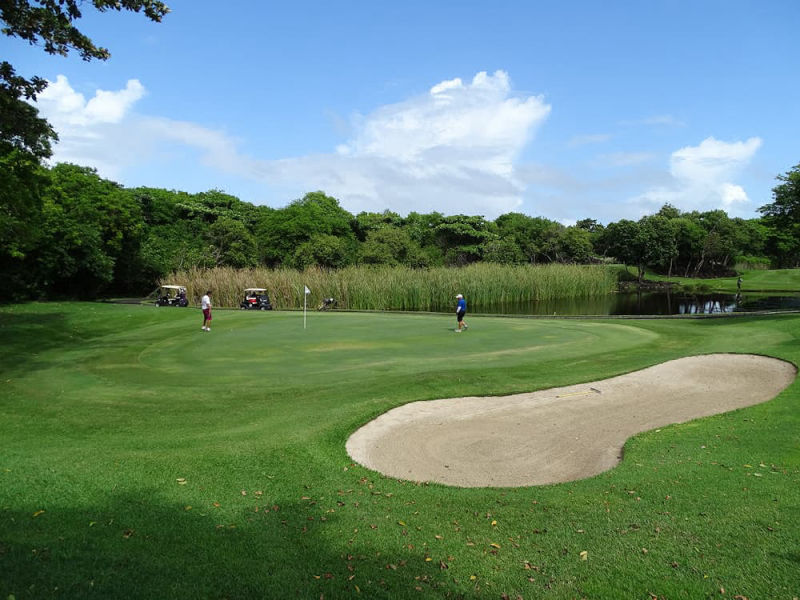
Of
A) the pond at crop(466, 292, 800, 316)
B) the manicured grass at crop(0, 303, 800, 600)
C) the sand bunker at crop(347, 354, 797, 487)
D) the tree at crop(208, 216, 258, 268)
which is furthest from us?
the tree at crop(208, 216, 258, 268)

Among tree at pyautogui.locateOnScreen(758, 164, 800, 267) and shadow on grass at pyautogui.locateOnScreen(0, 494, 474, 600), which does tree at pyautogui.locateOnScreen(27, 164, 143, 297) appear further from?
tree at pyautogui.locateOnScreen(758, 164, 800, 267)

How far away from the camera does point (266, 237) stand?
69.6m

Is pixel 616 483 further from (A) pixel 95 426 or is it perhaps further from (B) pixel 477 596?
(A) pixel 95 426

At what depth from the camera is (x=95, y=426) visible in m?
9.88

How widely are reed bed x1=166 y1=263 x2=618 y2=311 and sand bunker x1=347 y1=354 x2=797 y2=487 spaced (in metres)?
29.8

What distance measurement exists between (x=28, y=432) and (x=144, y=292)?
49.0 metres

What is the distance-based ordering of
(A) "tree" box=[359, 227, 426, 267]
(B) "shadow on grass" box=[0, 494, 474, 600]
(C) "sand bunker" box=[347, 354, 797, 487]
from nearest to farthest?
(B) "shadow on grass" box=[0, 494, 474, 600] < (C) "sand bunker" box=[347, 354, 797, 487] < (A) "tree" box=[359, 227, 426, 267]

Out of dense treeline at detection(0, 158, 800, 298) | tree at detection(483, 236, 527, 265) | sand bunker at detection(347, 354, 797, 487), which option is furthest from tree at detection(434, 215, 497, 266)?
sand bunker at detection(347, 354, 797, 487)

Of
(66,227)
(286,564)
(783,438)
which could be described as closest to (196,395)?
(286,564)

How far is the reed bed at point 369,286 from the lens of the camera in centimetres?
4303

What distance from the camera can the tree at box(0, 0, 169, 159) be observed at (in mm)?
14523

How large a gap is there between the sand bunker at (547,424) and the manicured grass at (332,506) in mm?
536

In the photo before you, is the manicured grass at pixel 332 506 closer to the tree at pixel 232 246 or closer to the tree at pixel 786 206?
the tree at pixel 786 206

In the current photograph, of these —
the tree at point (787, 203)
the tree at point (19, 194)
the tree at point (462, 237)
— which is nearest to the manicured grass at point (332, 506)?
the tree at point (19, 194)
